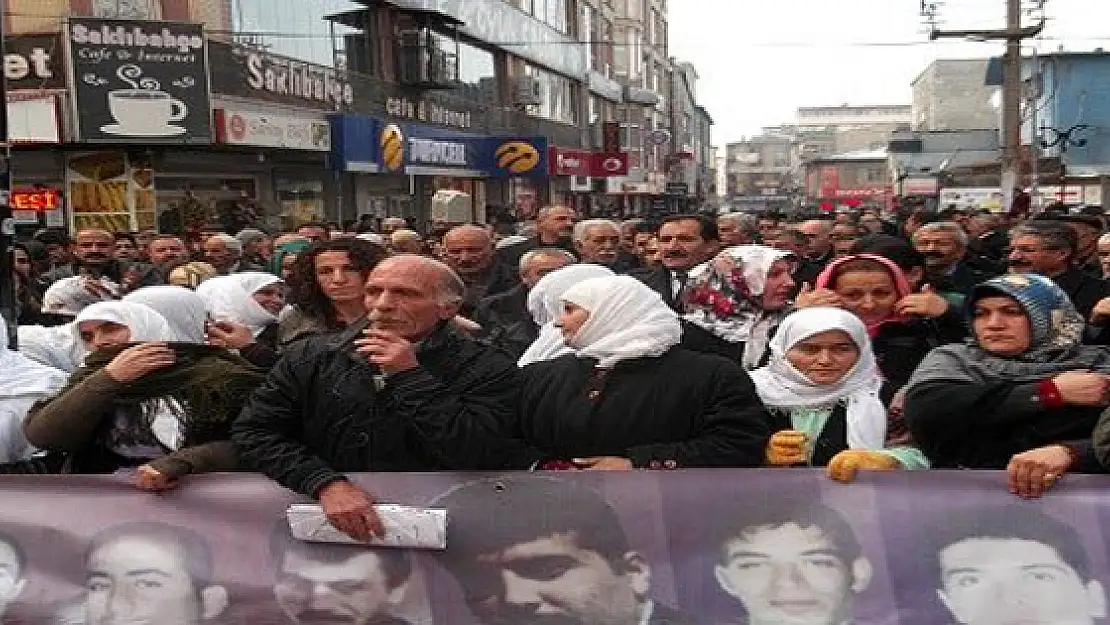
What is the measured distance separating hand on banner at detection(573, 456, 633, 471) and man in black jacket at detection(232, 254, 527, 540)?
218mm

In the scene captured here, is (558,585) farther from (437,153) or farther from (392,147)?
(437,153)

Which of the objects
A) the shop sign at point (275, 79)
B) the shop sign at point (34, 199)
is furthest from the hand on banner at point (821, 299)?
the shop sign at point (275, 79)

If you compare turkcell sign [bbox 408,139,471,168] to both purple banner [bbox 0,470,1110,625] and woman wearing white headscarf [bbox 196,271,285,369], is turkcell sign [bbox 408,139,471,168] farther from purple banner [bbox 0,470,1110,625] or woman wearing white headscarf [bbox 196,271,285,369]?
purple banner [bbox 0,470,1110,625]

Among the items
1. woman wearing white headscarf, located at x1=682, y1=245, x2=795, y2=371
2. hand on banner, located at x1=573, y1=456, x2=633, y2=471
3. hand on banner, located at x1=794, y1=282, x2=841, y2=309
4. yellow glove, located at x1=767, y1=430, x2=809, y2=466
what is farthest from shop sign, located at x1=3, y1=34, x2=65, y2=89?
yellow glove, located at x1=767, y1=430, x2=809, y2=466

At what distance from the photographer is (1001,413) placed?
3.10 metres

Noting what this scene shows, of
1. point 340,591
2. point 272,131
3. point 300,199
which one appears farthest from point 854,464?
point 300,199

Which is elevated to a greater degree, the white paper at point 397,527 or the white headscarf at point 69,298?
the white headscarf at point 69,298

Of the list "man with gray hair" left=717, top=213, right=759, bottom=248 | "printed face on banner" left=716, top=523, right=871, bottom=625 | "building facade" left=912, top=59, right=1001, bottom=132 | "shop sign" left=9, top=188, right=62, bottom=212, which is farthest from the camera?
"building facade" left=912, top=59, right=1001, bottom=132

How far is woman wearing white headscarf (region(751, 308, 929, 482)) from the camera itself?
3.42 m

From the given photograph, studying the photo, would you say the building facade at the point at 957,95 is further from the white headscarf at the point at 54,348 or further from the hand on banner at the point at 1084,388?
the hand on banner at the point at 1084,388

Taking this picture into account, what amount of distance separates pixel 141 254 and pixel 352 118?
35.9 ft

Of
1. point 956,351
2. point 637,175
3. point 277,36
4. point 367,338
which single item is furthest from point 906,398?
point 637,175

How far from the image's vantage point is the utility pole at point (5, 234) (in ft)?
16.9

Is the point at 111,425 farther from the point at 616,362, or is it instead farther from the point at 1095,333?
the point at 1095,333
